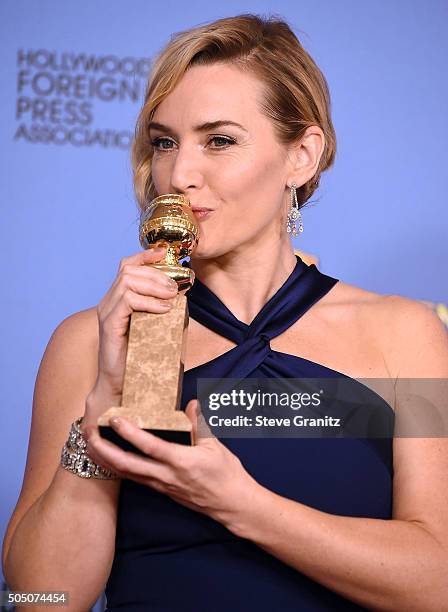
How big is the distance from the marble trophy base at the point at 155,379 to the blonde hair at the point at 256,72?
1.78 feet

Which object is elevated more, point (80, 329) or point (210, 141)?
point (210, 141)

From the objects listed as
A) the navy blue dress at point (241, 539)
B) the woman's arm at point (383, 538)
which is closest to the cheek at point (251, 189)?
the navy blue dress at point (241, 539)

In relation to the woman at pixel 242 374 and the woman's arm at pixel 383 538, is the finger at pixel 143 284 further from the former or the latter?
the woman's arm at pixel 383 538

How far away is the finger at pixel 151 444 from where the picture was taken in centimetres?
110

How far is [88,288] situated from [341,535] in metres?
1.46

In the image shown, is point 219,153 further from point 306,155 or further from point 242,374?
→ point 242,374

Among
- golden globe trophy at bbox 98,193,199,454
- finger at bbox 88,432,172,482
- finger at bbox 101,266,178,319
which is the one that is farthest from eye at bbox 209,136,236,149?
finger at bbox 88,432,172,482

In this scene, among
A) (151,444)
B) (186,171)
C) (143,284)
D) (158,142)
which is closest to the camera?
(151,444)

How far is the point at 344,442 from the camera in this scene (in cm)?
154

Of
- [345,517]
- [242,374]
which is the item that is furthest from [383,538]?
[242,374]

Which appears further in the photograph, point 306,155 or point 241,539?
point 306,155

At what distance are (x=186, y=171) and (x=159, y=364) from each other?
17.6 inches

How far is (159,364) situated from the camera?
1.17 m

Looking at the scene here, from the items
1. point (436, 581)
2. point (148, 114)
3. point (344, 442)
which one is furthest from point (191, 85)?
point (436, 581)
